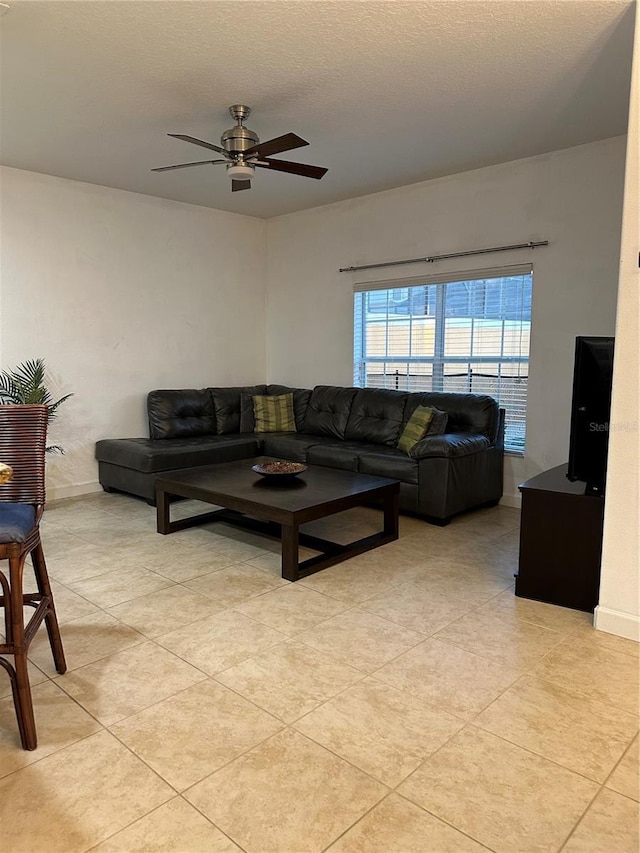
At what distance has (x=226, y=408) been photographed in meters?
5.91

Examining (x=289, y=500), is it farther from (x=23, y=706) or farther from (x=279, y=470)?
(x=23, y=706)

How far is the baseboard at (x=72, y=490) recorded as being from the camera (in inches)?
200

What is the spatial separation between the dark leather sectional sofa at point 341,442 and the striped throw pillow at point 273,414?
83 mm

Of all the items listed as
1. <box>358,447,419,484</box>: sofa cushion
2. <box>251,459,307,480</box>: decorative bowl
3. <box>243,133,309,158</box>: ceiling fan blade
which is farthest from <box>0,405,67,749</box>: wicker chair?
<box>358,447,419,484</box>: sofa cushion

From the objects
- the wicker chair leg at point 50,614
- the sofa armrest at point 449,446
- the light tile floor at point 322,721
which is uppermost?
the sofa armrest at point 449,446

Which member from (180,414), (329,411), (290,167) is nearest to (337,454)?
(329,411)

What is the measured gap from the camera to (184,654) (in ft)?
8.00

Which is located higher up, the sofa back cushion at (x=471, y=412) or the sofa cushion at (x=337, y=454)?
the sofa back cushion at (x=471, y=412)

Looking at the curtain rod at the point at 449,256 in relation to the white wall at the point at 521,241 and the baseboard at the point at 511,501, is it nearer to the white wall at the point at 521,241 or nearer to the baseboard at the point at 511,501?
the white wall at the point at 521,241

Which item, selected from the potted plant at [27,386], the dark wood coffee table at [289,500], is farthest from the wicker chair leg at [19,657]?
the potted plant at [27,386]

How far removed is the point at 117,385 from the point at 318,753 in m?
4.34

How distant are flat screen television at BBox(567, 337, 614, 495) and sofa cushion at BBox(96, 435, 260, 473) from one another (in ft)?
10.2

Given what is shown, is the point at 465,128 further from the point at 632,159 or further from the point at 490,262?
the point at 632,159

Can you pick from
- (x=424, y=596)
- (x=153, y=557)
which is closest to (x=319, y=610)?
(x=424, y=596)
